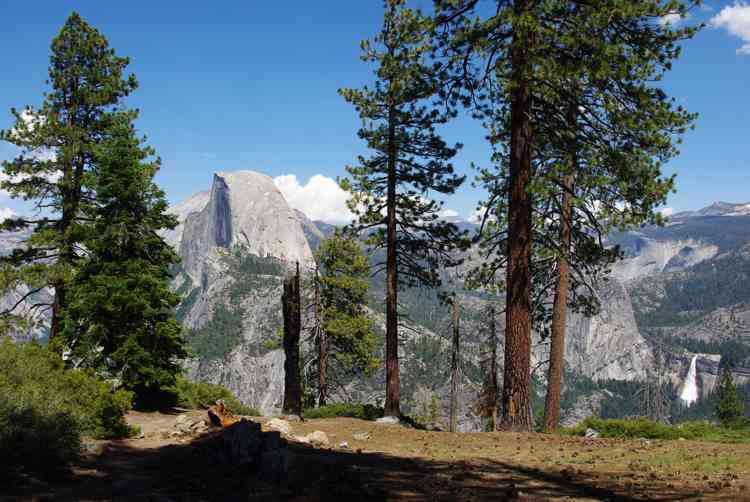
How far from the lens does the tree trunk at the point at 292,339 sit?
60.0ft

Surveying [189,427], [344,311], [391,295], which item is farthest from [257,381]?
[189,427]

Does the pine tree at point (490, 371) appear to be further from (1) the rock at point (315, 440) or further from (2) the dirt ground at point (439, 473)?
(2) the dirt ground at point (439, 473)

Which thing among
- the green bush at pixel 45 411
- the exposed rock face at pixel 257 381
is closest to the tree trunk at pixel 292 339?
the green bush at pixel 45 411

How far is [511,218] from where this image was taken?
11.6 meters

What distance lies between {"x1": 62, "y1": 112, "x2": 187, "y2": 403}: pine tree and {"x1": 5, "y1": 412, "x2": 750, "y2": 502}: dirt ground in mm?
9197

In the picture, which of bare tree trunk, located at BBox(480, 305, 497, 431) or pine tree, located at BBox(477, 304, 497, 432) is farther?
bare tree trunk, located at BBox(480, 305, 497, 431)

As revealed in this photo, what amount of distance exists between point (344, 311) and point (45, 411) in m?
23.0

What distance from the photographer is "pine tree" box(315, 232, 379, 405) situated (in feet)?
99.2

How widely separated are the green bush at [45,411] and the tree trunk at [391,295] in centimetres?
839

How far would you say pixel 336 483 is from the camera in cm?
677

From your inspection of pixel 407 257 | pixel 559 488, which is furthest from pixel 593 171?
pixel 407 257

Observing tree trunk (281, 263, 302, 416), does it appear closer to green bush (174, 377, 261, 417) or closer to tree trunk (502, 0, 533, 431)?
tree trunk (502, 0, 533, 431)

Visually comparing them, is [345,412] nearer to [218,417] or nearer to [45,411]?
[218,417]

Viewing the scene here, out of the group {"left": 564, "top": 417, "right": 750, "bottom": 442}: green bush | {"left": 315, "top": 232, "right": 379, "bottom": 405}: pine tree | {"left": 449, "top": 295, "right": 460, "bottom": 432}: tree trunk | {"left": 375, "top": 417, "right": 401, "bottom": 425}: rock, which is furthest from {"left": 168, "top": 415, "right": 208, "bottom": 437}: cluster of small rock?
{"left": 315, "top": 232, "right": 379, "bottom": 405}: pine tree
